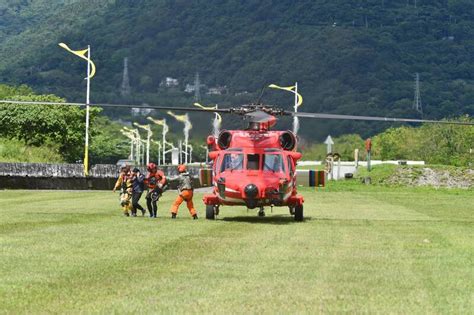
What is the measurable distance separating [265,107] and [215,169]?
2.52 m

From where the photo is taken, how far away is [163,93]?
11681 centimetres

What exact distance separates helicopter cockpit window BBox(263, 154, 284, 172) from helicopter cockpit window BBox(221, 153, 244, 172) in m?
0.73

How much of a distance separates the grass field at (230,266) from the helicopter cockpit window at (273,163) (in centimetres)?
205

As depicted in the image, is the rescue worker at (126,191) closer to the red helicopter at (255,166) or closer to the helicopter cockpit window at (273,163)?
the red helicopter at (255,166)

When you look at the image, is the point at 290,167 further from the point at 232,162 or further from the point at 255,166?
the point at 232,162

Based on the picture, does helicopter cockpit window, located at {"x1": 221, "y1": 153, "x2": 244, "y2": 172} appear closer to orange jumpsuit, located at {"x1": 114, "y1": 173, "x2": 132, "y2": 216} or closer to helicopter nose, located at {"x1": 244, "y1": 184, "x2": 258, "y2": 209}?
helicopter nose, located at {"x1": 244, "y1": 184, "x2": 258, "y2": 209}

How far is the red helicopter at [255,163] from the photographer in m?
31.6

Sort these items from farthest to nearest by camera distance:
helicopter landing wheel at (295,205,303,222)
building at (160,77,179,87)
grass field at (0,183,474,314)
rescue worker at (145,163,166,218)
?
building at (160,77,179,87), rescue worker at (145,163,166,218), helicopter landing wheel at (295,205,303,222), grass field at (0,183,474,314)

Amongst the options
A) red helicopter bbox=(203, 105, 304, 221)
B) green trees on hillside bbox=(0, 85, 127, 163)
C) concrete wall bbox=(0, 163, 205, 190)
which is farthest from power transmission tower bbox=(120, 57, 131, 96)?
red helicopter bbox=(203, 105, 304, 221)

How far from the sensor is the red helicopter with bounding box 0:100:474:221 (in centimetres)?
3156

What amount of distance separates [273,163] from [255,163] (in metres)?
0.59

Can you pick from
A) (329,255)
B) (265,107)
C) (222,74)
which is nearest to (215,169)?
(265,107)

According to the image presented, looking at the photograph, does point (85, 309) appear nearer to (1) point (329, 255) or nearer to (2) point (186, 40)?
(1) point (329, 255)

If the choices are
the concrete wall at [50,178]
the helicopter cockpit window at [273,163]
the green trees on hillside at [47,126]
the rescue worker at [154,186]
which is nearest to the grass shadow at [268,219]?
the helicopter cockpit window at [273,163]
